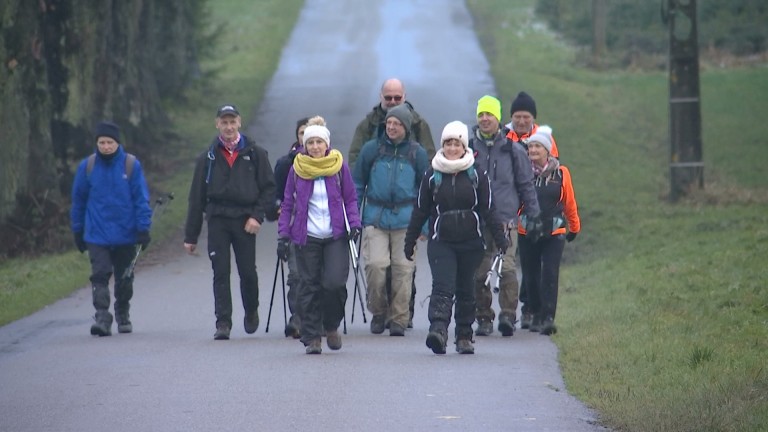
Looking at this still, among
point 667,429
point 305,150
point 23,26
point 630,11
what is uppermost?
point 630,11

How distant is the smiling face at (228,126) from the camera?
43.5ft

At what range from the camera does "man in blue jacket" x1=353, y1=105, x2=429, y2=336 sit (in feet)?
44.0

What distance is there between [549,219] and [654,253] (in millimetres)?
5360

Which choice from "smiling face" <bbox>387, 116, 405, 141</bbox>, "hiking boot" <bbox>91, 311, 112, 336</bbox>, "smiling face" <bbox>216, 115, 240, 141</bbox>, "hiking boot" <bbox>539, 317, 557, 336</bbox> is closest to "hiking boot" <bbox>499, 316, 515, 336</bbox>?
"hiking boot" <bbox>539, 317, 557, 336</bbox>

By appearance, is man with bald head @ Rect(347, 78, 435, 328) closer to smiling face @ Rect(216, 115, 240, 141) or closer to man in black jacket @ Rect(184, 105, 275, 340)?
man in black jacket @ Rect(184, 105, 275, 340)

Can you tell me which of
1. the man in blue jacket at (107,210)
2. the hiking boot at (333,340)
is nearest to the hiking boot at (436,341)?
the hiking boot at (333,340)

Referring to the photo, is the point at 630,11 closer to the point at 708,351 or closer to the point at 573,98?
the point at 573,98

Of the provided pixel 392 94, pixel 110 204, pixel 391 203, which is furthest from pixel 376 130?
pixel 110 204

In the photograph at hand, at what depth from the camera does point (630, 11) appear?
44.7 meters

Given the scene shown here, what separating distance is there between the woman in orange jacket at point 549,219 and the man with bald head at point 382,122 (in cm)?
96

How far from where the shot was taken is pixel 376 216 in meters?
13.5

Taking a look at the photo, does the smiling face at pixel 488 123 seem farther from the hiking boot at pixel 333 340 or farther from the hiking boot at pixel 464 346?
the hiking boot at pixel 333 340

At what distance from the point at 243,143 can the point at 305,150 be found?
79 cm

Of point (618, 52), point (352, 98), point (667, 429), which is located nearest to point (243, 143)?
point (667, 429)
